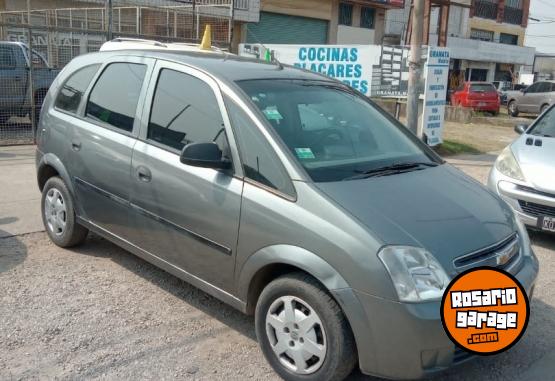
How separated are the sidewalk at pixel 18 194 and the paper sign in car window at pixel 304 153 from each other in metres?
3.27

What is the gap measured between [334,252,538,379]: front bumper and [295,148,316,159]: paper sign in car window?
34.3 inches

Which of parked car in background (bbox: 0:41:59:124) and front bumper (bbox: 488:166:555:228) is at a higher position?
parked car in background (bbox: 0:41:59:124)

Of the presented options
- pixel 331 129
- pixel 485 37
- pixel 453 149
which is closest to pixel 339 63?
pixel 453 149

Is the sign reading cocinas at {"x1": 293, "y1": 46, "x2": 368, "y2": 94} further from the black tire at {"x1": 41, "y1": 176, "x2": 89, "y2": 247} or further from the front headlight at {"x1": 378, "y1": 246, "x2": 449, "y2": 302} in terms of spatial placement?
the front headlight at {"x1": 378, "y1": 246, "x2": 449, "y2": 302}

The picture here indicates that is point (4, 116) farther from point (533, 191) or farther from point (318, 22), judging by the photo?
point (318, 22)

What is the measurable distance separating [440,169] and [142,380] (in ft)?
7.50

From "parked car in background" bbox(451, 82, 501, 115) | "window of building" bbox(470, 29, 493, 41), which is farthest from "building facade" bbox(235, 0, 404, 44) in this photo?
"window of building" bbox(470, 29, 493, 41)

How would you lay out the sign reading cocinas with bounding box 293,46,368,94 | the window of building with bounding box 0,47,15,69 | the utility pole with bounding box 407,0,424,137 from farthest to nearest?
1. the sign reading cocinas with bounding box 293,46,368,94
2. the window of building with bounding box 0,47,15,69
3. the utility pole with bounding box 407,0,424,137

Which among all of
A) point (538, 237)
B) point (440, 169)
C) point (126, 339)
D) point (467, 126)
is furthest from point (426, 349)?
point (467, 126)

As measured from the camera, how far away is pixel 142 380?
10.4 ft

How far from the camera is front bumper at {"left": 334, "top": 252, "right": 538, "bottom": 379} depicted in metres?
2.75

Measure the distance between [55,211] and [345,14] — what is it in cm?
2977

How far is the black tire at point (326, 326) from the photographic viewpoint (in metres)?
2.90

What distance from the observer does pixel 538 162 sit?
5.92m
